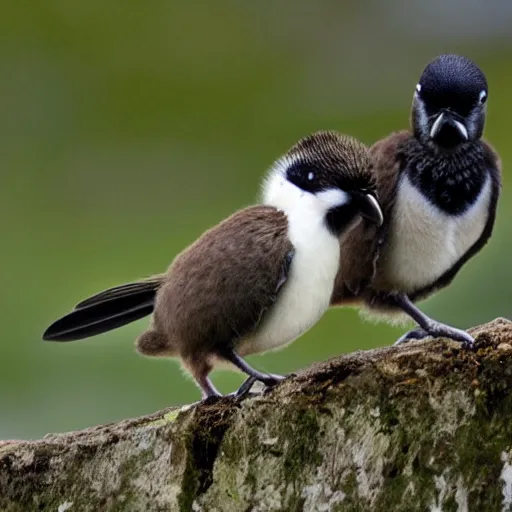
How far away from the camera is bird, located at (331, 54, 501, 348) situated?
7.71 ft

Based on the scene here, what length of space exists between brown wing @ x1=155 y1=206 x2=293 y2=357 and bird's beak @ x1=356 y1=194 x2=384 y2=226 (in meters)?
0.14

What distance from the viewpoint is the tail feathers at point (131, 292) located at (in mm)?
2486

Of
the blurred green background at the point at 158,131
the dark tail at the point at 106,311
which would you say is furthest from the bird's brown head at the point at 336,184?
the blurred green background at the point at 158,131

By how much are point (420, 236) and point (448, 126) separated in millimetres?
239

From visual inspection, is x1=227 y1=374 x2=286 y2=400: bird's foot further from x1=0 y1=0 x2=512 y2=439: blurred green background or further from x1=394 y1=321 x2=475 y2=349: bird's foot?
x1=0 y1=0 x2=512 y2=439: blurred green background

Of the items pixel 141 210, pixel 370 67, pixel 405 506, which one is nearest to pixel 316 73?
pixel 370 67

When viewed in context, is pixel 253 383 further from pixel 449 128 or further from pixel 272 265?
pixel 449 128

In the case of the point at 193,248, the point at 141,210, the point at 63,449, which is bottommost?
the point at 141,210

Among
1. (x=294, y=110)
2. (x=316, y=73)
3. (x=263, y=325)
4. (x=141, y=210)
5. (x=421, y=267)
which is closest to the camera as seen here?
(x=263, y=325)

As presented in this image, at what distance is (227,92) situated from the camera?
511 cm

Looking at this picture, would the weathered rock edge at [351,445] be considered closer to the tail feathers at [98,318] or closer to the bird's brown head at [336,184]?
the bird's brown head at [336,184]

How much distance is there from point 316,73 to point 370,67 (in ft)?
0.81

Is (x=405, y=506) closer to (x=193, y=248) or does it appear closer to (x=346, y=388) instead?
(x=346, y=388)

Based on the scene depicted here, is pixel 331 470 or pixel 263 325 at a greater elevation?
pixel 263 325
